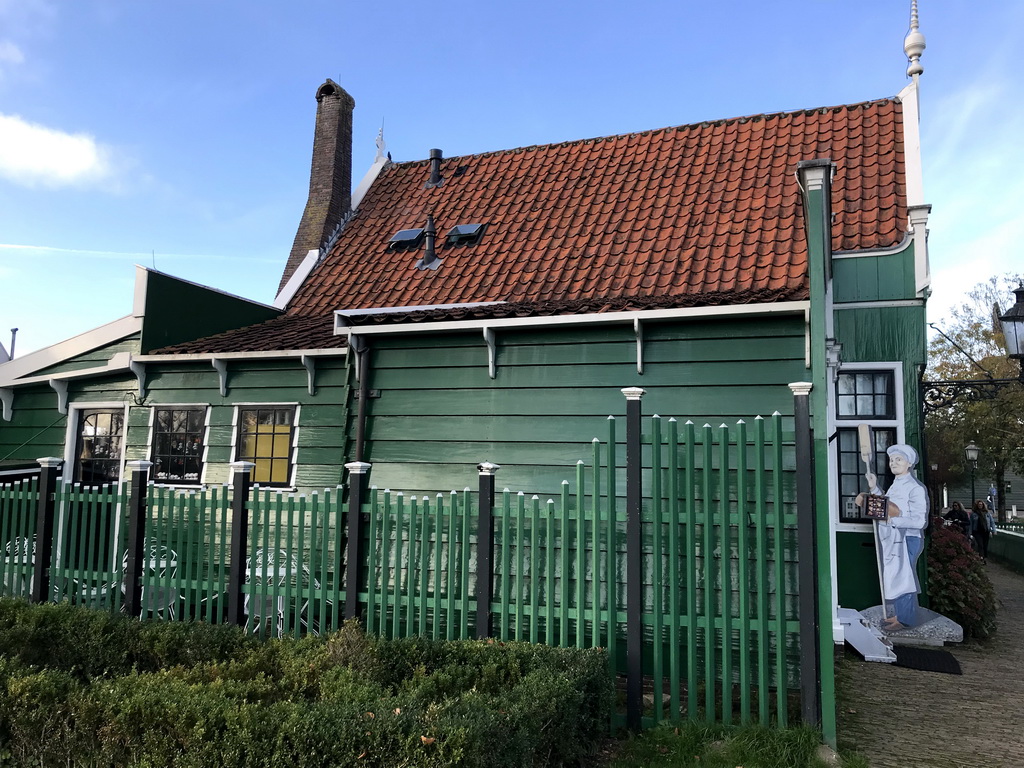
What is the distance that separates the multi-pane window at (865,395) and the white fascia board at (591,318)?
12.7ft

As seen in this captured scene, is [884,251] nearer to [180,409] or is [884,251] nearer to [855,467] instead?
[855,467]

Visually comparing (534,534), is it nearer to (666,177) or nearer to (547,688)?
(547,688)

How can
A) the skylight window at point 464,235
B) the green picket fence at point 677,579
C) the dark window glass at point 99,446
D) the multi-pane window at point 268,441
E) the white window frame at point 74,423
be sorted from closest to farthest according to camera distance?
the green picket fence at point 677,579 < the multi-pane window at point 268,441 < the white window frame at point 74,423 < the dark window glass at point 99,446 < the skylight window at point 464,235

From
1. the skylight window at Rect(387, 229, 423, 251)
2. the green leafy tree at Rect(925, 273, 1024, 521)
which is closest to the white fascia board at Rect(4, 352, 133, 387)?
the skylight window at Rect(387, 229, 423, 251)

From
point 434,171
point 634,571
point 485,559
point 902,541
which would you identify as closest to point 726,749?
point 634,571

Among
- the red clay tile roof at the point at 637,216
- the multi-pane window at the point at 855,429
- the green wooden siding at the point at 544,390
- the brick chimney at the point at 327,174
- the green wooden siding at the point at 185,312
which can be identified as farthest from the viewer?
the brick chimney at the point at 327,174

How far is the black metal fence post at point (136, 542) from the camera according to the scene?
6.57 metres

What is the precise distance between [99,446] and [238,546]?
5.05 meters

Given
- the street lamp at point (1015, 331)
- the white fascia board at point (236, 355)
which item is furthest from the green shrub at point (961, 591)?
the white fascia board at point (236, 355)

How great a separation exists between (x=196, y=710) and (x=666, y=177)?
9.23 meters

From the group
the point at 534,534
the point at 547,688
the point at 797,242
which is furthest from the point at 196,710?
the point at 797,242

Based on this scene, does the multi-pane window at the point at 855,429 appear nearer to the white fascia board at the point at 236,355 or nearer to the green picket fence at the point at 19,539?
the white fascia board at the point at 236,355

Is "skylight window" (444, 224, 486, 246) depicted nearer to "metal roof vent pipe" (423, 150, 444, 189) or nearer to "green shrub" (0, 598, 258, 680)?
"metal roof vent pipe" (423, 150, 444, 189)

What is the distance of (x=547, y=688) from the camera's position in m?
4.07
